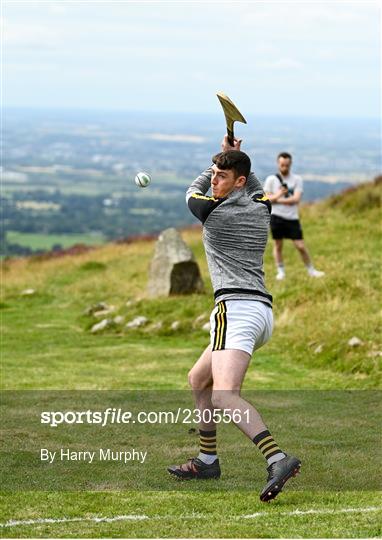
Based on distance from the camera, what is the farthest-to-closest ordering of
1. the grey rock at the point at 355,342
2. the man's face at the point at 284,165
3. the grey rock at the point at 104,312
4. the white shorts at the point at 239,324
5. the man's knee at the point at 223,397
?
the grey rock at the point at 104,312 < the man's face at the point at 284,165 < the grey rock at the point at 355,342 < the white shorts at the point at 239,324 < the man's knee at the point at 223,397

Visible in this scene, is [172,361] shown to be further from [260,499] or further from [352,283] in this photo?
[260,499]

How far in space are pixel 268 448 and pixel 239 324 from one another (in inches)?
38.2

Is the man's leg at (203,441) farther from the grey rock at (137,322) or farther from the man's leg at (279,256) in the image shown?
the man's leg at (279,256)

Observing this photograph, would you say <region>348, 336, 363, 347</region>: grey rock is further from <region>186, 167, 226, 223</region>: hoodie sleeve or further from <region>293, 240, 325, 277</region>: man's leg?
<region>186, 167, 226, 223</region>: hoodie sleeve

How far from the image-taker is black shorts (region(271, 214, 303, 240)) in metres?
20.9

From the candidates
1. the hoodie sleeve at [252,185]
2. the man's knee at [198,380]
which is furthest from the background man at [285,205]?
the man's knee at [198,380]

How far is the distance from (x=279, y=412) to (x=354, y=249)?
12.4 m

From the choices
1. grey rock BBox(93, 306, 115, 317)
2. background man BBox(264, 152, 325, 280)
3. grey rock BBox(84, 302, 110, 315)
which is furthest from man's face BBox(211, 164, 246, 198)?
grey rock BBox(84, 302, 110, 315)

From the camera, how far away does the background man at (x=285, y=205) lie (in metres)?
20.6

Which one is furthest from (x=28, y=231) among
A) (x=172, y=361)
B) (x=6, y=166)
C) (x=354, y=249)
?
(x=172, y=361)

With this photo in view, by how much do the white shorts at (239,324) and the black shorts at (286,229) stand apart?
12.8m

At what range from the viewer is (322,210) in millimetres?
33750

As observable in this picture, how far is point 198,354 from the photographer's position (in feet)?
57.2

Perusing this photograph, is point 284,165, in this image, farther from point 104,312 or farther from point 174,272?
point 104,312
